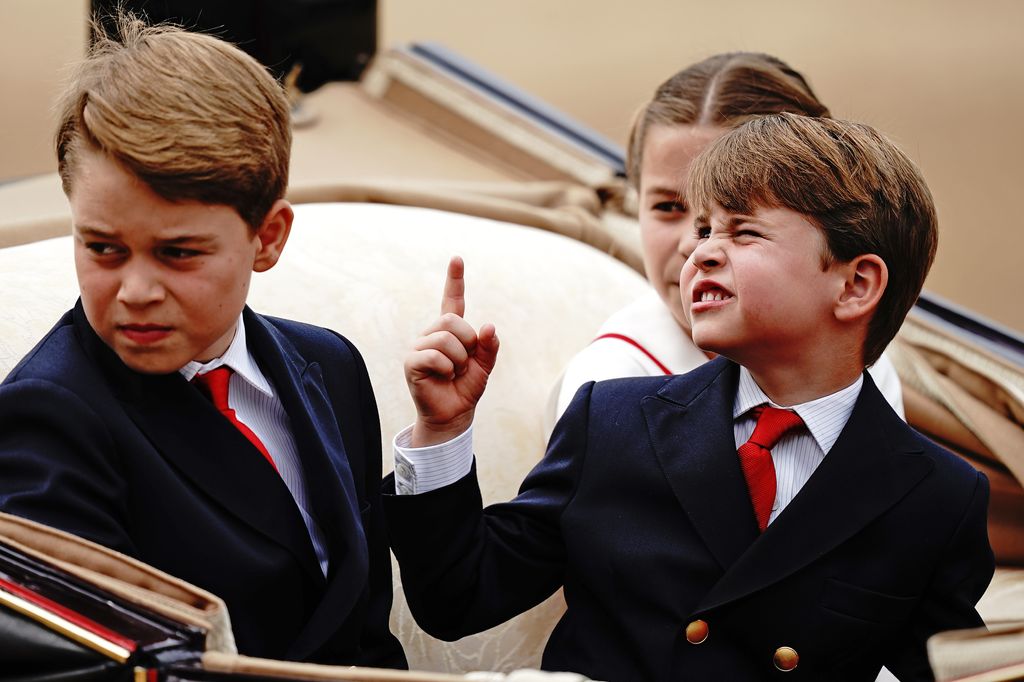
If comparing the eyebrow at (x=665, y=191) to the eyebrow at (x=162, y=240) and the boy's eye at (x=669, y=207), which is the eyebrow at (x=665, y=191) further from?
the eyebrow at (x=162, y=240)

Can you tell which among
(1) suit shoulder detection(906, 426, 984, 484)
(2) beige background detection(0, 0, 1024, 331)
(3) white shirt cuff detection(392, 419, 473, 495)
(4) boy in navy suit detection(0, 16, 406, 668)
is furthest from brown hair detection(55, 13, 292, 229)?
(2) beige background detection(0, 0, 1024, 331)

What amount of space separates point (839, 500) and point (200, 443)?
492 millimetres

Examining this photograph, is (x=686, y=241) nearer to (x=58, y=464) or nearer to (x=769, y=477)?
(x=769, y=477)

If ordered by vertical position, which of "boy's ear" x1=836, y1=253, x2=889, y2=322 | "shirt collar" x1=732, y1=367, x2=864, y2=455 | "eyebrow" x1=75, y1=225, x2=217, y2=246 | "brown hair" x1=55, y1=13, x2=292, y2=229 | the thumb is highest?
"brown hair" x1=55, y1=13, x2=292, y2=229

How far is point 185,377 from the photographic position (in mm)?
993

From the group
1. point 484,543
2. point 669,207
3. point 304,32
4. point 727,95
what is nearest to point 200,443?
point 484,543

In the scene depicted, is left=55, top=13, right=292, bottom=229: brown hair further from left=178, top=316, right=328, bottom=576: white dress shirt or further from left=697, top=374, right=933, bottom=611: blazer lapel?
left=697, top=374, right=933, bottom=611: blazer lapel

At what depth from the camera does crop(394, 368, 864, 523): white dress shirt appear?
1063mm

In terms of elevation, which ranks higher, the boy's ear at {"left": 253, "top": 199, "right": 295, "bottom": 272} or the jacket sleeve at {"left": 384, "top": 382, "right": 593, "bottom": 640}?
the boy's ear at {"left": 253, "top": 199, "right": 295, "bottom": 272}

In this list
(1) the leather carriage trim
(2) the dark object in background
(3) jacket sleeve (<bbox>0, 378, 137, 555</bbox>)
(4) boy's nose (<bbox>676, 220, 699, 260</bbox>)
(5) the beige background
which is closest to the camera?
(1) the leather carriage trim

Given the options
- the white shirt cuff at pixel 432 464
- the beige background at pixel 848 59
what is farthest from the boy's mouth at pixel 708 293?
the beige background at pixel 848 59

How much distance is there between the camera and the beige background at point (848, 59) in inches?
151

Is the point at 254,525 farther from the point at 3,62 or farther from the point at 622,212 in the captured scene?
the point at 3,62

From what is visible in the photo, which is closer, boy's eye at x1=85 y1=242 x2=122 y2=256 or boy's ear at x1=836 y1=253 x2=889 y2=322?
boy's eye at x1=85 y1=242 x2=122 y2=256
